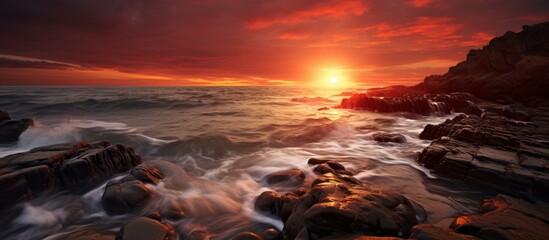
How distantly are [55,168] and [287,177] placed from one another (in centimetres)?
685

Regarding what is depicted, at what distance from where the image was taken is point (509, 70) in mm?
31906

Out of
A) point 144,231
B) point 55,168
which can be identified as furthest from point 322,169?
point 55,168

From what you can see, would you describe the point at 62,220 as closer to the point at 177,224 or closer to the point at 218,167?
the point at 177,224

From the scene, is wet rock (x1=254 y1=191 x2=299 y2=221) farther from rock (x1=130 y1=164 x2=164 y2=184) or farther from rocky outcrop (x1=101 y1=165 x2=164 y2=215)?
rock (x1=130 y1=164 x2=164 y2=184)

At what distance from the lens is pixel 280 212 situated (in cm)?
546

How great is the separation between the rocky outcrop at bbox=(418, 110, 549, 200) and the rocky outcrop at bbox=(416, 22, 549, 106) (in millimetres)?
18834

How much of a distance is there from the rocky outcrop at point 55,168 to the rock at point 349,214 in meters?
6.40

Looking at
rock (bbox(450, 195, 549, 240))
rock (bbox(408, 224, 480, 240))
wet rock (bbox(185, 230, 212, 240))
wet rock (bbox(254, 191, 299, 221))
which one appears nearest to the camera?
rock (bbox(408, 224, 480, 240))

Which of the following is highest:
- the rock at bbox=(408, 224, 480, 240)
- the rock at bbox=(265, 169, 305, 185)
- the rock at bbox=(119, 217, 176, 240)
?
the rock at bbox=(408, 224, 480, 240)

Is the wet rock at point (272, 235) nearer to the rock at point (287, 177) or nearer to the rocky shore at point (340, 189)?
the rocky shore at point (340, 189)

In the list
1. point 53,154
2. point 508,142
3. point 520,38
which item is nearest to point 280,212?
point 53,154

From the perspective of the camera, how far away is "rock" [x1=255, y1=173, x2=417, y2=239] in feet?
11.7

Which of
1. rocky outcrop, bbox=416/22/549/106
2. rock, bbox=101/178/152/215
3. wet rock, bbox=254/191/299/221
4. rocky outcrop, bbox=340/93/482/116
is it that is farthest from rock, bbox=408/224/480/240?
rocky outcrop, bbox=416/22/549/106

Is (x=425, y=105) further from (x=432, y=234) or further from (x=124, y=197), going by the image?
(x=124, y=197)
